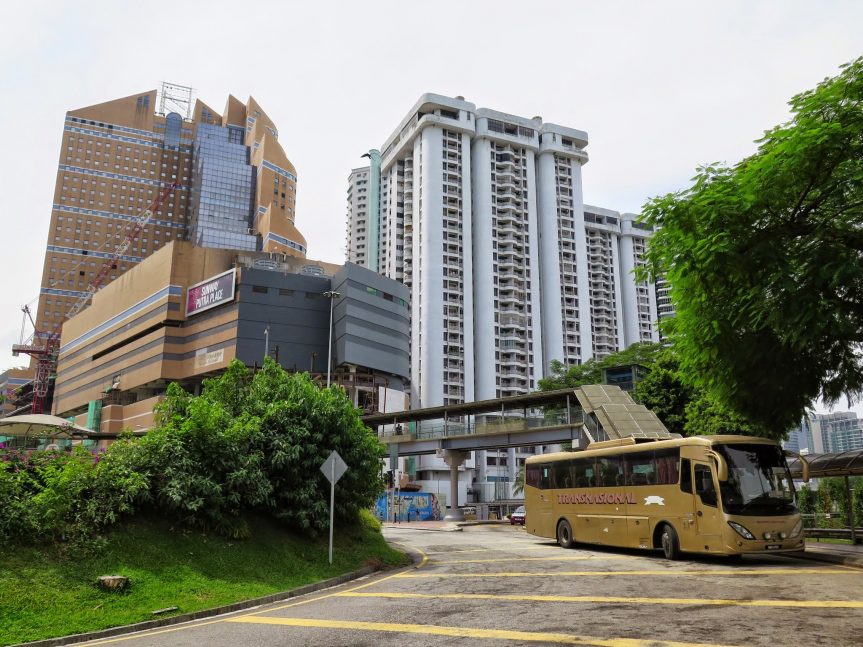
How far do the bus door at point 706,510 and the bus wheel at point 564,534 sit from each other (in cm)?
631

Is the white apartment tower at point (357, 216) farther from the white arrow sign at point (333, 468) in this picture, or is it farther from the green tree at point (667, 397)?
the white arrow sign at point (333, 468)

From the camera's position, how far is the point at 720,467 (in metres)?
15.0

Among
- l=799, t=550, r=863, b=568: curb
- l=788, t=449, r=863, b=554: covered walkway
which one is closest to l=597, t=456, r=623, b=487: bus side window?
l=788, t=449, r=863, b=554: covered walkway

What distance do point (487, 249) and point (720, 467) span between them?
104 m

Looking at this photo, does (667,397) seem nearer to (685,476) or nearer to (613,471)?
(613,471)

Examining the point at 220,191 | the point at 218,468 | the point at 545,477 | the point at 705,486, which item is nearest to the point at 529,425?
the point at 545,477

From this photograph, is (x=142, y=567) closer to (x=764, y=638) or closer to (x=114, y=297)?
(x=764, y=638)

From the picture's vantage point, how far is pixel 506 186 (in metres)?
122

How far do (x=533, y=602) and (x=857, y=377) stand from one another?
1008 cm

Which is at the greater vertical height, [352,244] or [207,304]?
[352,244]

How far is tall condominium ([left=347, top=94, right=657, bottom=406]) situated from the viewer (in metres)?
110

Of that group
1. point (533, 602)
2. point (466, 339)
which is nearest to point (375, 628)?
point (533, 602)

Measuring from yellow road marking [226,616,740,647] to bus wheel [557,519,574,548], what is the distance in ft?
43.4

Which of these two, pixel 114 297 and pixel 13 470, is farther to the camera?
pixel 114 297
